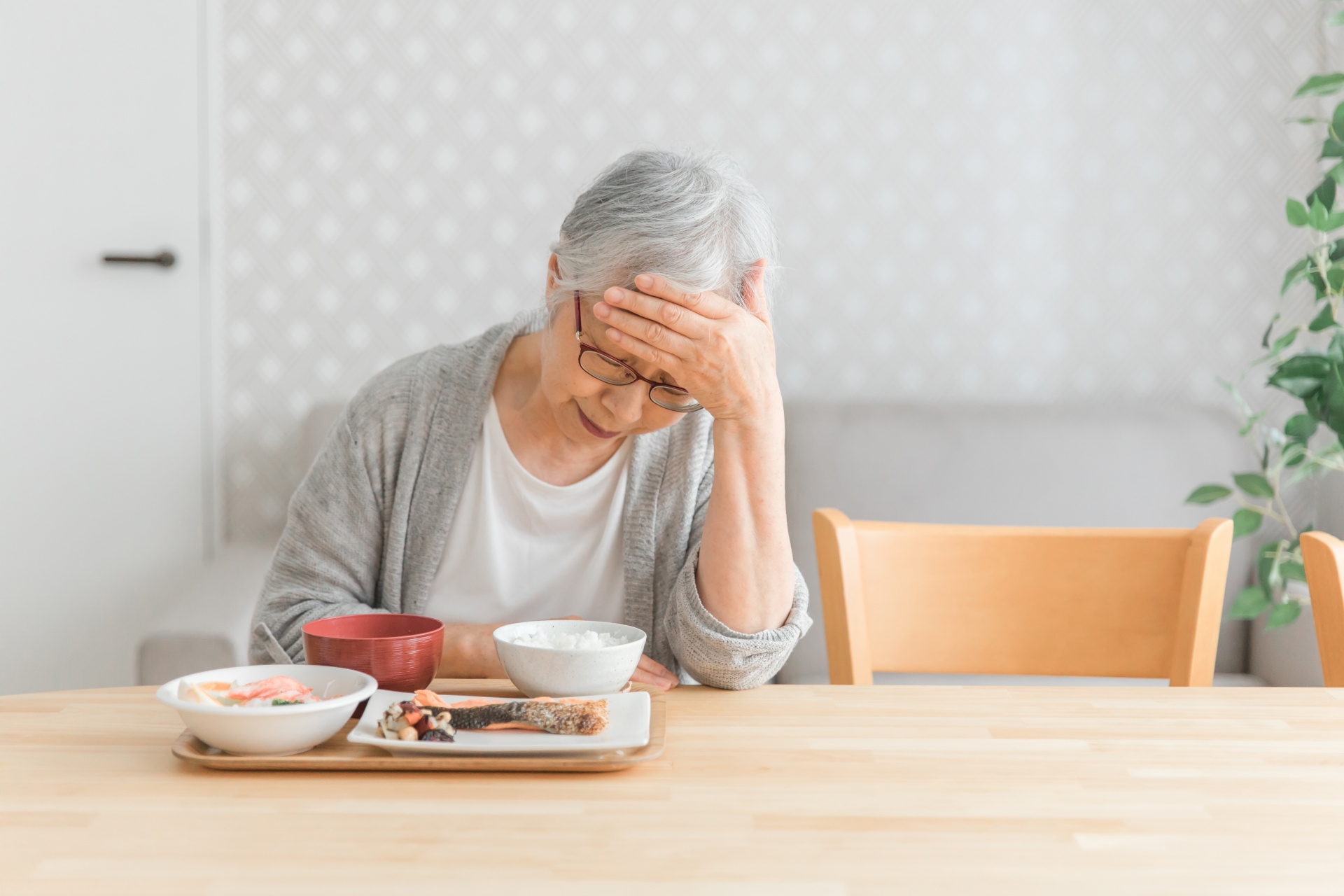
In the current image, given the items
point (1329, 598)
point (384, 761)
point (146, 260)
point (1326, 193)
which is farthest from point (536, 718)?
point (146, 260)

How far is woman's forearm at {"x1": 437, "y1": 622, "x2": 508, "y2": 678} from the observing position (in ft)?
3.64

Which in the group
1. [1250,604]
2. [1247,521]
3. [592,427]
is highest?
[592,427]

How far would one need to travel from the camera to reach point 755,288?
115 cm

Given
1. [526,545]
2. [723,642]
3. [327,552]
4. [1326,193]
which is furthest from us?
[1326,193]

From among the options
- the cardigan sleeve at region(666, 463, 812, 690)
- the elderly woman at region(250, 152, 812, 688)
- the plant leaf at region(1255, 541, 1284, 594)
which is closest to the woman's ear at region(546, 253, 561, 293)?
the elderly woman at region(250, 152, 812, 688)

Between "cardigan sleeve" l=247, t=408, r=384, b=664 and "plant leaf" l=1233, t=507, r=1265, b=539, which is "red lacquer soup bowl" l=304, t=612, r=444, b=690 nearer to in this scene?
"cardigan sleeve" l=247, t=408, r=384, b=664

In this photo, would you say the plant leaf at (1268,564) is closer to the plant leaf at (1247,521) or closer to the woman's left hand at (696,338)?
the plant leaf at (1247,521)

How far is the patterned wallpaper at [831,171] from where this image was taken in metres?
2.39

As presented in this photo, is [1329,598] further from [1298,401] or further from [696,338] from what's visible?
[1298,401]

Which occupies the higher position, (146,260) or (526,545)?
(146,260)

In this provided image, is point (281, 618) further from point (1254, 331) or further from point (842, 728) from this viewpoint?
point (1254, 331)

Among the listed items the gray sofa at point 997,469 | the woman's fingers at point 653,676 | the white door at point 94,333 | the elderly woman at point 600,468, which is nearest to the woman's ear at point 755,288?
the elderly woman at point 600,468

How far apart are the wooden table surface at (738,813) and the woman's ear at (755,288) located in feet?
1.50

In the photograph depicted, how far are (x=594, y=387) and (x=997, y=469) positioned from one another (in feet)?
4.28
